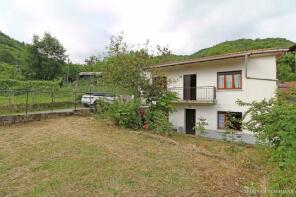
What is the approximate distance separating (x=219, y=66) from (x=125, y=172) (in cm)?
1277

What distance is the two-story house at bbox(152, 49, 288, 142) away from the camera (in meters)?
15.2

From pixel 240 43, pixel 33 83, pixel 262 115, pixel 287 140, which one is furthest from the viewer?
pixel 240 43

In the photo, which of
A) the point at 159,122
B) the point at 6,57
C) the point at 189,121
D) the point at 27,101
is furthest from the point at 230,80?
the point at 6,57

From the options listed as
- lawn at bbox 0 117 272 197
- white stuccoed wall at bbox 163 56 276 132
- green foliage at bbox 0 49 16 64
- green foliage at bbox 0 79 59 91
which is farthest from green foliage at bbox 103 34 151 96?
green foliage at bbox 0 49 16 64

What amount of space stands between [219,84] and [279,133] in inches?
477

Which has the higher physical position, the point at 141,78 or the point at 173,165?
the point at 141,78

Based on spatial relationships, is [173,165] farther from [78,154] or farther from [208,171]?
[78,154]

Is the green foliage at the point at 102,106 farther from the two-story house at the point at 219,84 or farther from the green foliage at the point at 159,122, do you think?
the two-story house at the point at 219,84

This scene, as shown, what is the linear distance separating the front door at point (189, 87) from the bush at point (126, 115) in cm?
636

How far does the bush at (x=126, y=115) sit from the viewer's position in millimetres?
13242

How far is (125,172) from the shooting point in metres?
6.26

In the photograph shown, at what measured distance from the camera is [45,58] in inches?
1447

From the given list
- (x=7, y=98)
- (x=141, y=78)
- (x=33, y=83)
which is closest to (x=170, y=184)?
(x=141, y=78)

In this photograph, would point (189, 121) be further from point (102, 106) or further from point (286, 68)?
point (286, 68)
